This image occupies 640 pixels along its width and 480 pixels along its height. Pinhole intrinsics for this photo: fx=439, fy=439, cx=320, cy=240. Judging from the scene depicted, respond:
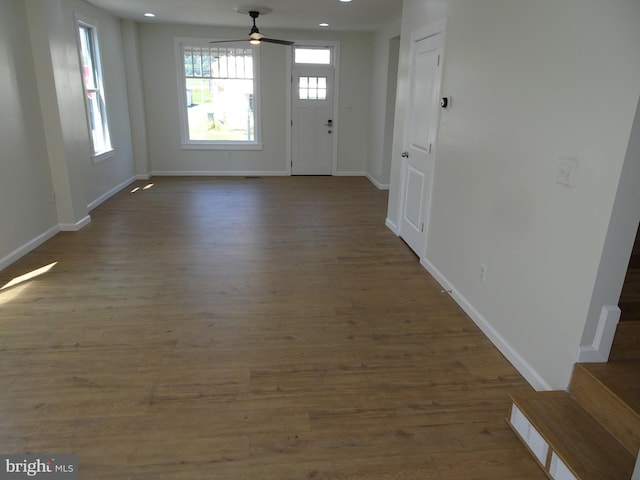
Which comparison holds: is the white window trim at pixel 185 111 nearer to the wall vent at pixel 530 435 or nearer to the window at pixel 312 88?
the window at pixel 312 88

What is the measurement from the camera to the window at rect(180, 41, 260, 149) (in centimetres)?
759

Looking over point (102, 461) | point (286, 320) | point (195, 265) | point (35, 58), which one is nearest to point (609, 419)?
point (286, 320)

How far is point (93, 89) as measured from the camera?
5852 millimetres

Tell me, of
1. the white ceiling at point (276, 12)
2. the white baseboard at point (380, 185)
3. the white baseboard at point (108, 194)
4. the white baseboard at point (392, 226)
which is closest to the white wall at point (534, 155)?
the white baseboard at point (392, 226)

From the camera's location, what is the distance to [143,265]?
3.97 metres

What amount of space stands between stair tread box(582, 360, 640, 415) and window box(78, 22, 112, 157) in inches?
228

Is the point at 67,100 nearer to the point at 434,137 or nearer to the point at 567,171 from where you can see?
the point at 434,137

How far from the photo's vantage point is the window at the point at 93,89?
558 cm

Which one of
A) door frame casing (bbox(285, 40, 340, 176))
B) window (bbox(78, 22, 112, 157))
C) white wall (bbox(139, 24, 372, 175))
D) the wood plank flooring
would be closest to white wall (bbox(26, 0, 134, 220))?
window (bbox(78, 22, 112, 157))

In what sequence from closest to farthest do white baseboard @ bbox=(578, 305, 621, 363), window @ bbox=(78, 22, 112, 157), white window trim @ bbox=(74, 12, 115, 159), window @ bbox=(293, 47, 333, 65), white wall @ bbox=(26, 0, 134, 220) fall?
white baseboard @ bbox=(578, 305, 621, 363) < white wall @ bbox=(26, 0, 134, 220) < white window trim @ bbox=(74, 12, 115, 159) < window @ bbox=(78, 22, 112, 157) < window @ bbox=(293, 47, 333, 65)

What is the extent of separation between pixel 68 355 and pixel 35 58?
323 cm

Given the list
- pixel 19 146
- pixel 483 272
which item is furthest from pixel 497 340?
pixel 19 146

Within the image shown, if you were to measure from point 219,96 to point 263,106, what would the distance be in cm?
79

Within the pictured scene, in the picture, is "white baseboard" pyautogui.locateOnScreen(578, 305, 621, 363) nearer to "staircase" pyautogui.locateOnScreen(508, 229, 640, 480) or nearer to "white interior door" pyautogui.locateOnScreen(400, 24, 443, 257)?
"staircase" pyautogui.locateOnScreen(508, 229, 640, 480)
